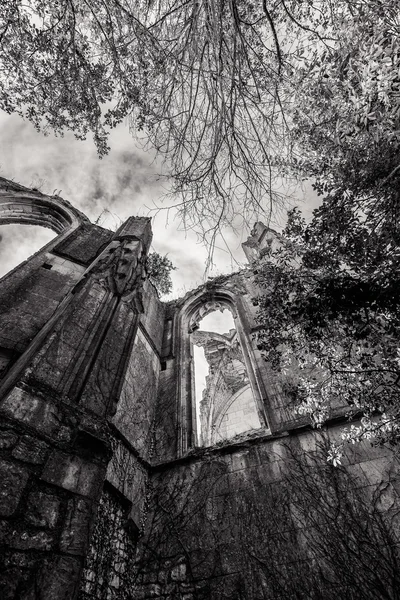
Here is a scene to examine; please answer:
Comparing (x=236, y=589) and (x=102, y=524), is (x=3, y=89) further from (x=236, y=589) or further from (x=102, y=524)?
(x=236, y=589)

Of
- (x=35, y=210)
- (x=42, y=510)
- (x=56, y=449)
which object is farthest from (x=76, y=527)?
(x=35, y=210)

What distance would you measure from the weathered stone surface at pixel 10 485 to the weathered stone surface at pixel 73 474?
19 cm

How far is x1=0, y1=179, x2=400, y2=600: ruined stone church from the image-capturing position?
2453 millimetres

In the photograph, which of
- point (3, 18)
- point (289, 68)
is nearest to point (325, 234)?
point (289, 68)

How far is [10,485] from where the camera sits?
2271mm

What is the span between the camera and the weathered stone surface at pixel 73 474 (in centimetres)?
257

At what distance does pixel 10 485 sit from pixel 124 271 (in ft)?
13.6

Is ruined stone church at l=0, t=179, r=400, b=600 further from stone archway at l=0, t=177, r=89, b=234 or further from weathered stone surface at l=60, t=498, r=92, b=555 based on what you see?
stone archway at l=0, t=177, r=89, b=234

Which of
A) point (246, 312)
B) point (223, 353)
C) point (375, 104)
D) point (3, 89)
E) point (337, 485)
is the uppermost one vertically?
point (223, 353)

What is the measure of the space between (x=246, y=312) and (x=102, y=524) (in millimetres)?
6103

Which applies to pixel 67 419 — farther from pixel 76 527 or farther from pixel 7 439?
pixel 76 527

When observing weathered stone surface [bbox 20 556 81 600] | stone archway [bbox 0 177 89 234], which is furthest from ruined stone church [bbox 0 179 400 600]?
stone archway [bbox 0 177 89 234]

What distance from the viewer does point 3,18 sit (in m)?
3.80

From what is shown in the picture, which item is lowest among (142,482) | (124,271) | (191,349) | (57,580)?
(57,580)
